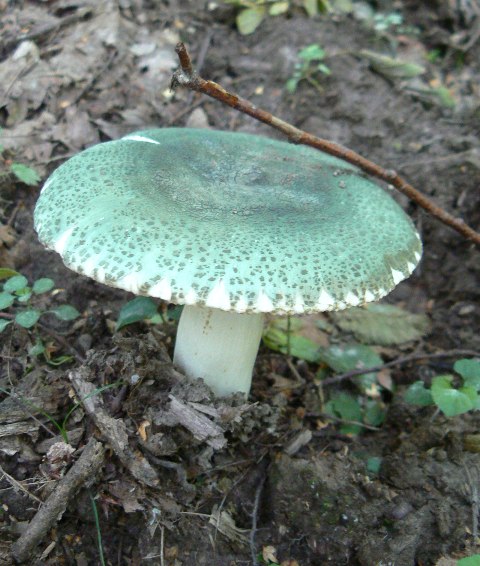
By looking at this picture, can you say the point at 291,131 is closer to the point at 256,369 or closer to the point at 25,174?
the point at 256,369

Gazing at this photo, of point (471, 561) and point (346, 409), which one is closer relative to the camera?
point (471, 561)

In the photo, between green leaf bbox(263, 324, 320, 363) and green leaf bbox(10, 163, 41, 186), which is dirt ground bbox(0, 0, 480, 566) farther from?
green leaf bbox(10, 163, 41, 186)

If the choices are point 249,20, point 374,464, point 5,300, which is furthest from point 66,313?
point 249,20

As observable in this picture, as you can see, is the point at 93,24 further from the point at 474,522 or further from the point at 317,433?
the point at 474,522

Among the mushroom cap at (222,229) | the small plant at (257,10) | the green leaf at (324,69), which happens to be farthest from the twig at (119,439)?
the small plant at (257,10)

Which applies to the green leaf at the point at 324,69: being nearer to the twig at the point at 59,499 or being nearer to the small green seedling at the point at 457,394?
the small green seedling at the point at 457,394
